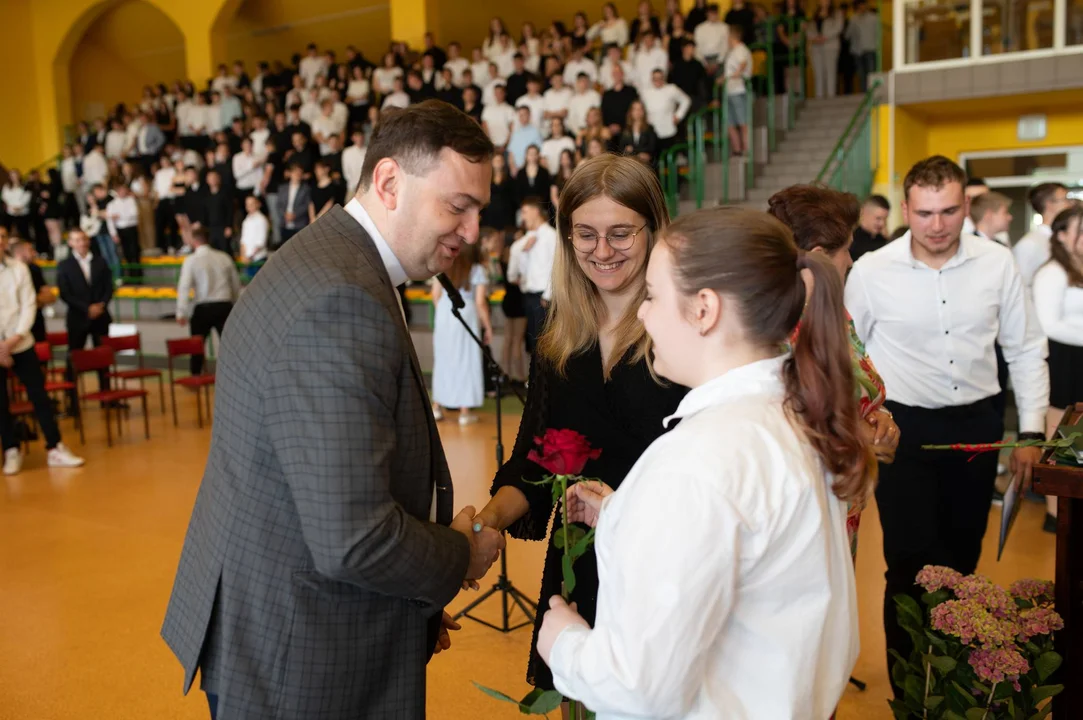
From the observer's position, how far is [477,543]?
66.0 inches

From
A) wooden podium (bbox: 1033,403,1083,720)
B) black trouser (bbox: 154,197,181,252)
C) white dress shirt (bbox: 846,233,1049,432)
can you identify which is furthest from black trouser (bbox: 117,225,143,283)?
wooden podium (bbox: 1033,403,1083,720)

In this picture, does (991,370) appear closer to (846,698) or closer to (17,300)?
(846,698)

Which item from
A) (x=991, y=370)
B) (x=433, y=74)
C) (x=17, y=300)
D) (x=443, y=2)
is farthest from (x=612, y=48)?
(x=991, y=370)

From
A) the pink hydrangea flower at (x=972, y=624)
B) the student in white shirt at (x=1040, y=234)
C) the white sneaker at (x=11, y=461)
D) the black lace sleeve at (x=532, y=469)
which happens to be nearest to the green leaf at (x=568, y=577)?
the black lace sleeve at (x=532, y=469)

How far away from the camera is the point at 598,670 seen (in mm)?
1148

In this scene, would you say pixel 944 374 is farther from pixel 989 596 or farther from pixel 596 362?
pixel 596 362

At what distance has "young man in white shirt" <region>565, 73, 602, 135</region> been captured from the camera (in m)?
11.0

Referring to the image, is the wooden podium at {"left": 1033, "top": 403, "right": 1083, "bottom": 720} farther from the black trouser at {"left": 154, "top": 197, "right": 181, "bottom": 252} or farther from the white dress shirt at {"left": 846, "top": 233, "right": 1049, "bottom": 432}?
the black trouser at {"left": 154, "top": 197, "right": 181, "bottom": 252}

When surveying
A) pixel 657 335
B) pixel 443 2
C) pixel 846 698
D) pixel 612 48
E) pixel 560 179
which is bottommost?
pixel 846 698

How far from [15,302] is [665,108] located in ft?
22.4

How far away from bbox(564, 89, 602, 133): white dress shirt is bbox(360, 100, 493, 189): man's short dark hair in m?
Answer: 9.62

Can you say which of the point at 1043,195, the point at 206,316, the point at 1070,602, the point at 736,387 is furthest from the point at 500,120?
the point at 736,387

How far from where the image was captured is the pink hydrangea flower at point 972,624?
2104mm

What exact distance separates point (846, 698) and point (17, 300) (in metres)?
5.85
